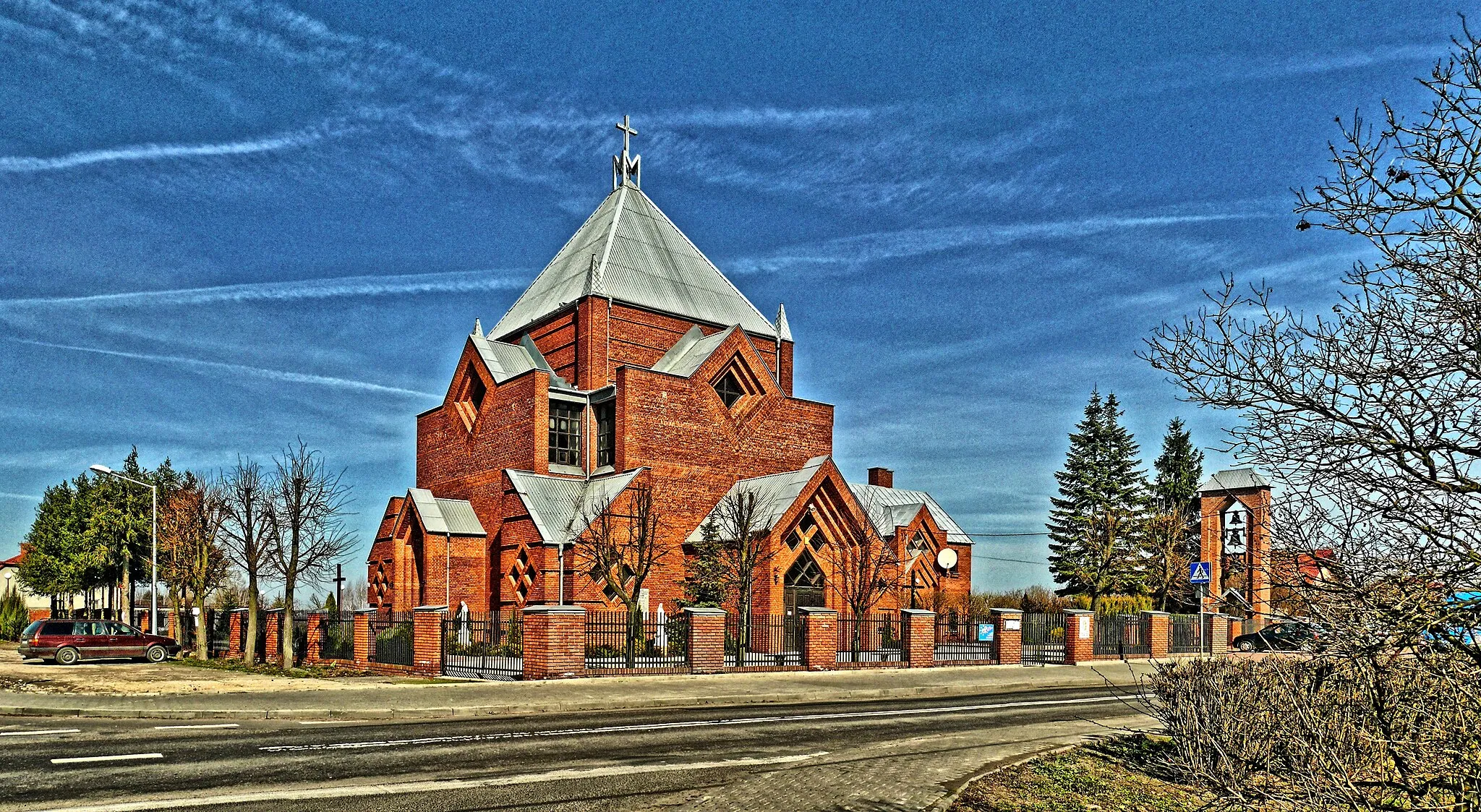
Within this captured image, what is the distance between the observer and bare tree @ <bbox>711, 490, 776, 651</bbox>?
32031 mm

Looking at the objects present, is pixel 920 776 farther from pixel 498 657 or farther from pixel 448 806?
pixel 498 657

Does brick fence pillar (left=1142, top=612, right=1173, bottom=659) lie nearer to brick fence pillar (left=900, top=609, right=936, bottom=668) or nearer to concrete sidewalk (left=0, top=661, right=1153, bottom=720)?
concrete sidewalk (left=0, top=661, right=1153, bottom=720)

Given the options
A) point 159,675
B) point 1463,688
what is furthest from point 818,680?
point 1463,688

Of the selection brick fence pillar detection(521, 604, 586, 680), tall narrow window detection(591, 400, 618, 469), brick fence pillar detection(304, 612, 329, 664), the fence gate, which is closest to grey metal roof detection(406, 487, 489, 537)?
tall narrow window detection(591, 400, 618, 469)

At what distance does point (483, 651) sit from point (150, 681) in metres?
Answer: 7.30

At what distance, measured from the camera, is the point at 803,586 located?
36.4 meters

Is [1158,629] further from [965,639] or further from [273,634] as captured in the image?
[273,634]

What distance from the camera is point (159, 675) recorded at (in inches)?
1033

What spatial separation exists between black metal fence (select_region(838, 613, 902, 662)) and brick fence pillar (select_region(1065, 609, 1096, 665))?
505 centimetres

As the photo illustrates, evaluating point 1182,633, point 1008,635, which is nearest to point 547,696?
point 1008,635

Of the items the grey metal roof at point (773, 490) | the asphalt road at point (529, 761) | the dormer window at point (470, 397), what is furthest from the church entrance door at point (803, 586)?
the asphalt road at point (529, 761)

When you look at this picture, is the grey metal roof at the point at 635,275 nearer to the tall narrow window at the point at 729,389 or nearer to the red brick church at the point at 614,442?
the red brick church at the point at 614,442

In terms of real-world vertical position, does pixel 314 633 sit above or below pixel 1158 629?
above

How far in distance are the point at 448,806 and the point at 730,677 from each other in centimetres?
1571
